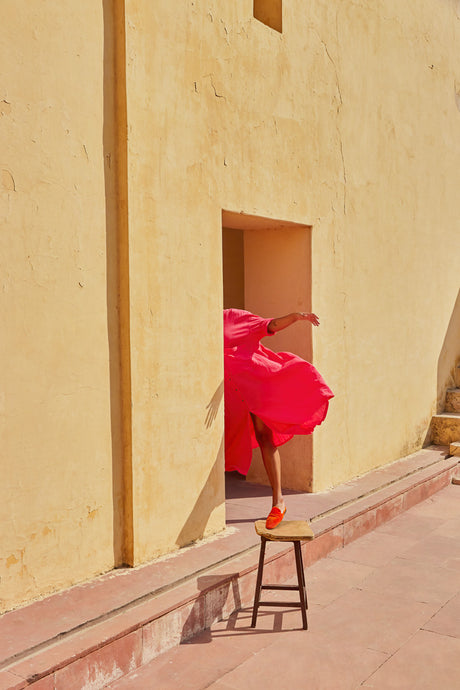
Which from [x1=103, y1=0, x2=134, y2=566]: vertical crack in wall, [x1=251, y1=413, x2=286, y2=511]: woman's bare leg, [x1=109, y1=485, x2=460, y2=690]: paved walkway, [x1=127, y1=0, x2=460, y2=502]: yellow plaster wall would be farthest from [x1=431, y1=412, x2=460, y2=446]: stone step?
[x1=103, y1=0, x2=134, y2=566]: vertical crack in wall

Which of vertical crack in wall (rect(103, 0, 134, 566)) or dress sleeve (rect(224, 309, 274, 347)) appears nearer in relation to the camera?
vertical crack in wall (rect(103, 0, 134, 566))

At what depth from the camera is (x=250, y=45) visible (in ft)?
17.2

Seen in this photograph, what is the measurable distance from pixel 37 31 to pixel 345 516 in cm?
391

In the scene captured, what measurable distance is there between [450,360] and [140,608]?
6.10 meters

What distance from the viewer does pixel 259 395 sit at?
17.5ft

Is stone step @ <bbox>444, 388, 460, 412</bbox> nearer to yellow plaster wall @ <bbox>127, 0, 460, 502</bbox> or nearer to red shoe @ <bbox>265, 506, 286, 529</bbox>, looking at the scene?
yellow plaster wall @ <bbox>127, 0, 460, 502</bbox>

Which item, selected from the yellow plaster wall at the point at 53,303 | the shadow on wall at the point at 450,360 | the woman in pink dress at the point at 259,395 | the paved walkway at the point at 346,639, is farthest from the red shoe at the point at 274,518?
the shadow on wall at the point at 450,360

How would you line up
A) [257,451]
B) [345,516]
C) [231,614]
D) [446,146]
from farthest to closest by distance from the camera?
1. [446,146]
2. [257,451]
3. [345,516]
4. [231,614]

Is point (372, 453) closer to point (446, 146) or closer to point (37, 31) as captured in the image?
point (446, 146)

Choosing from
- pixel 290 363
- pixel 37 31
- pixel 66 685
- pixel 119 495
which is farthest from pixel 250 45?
pixel 66 685

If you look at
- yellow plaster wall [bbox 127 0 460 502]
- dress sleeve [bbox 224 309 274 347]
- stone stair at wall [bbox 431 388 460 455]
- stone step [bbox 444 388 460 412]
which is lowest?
stone stair at wall [bbox 431 388 460 455]

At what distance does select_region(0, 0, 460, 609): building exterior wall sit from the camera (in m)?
3.83

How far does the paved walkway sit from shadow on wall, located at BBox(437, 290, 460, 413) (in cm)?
352

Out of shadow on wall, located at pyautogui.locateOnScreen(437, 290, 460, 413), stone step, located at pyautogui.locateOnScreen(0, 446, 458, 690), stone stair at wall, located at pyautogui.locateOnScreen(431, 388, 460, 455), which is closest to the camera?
stone step, located at pyautogui.locateOnScreen(0, 446, 458, 690)
